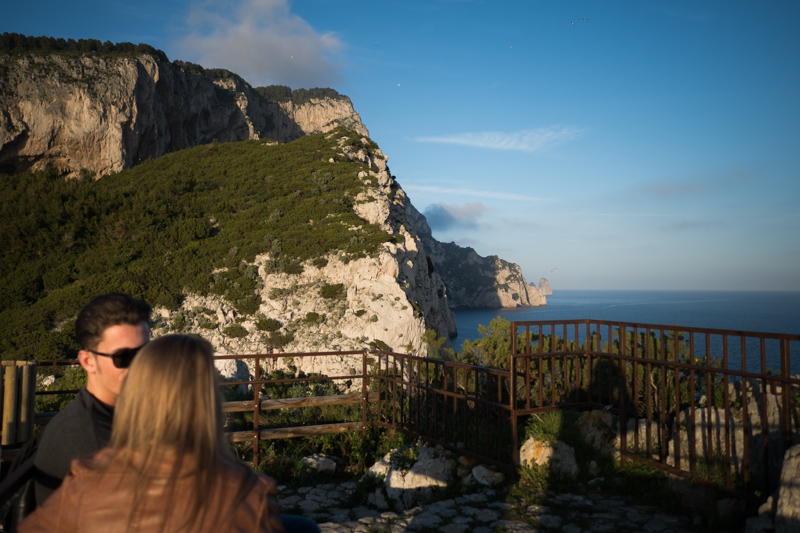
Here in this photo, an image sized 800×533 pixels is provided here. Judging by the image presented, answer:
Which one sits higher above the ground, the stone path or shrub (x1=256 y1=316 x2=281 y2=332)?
shrub (x1=256 y1=316 x2=281 y2=332)

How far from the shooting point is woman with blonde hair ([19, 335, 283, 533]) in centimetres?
125

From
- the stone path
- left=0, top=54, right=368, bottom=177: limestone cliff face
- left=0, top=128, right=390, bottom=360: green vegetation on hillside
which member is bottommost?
the stone path

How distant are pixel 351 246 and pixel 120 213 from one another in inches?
502

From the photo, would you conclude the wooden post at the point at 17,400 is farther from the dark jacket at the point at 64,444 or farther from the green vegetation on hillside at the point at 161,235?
the green vegetation on hillside at the point at 161,235

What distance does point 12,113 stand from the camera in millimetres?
31766

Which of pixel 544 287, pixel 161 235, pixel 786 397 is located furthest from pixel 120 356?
pixel 544 287

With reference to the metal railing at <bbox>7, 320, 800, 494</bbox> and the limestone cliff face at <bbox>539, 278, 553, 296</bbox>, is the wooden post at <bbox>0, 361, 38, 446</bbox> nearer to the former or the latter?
the metal railing at <bbox>7, 320, 800, 494</bbox>

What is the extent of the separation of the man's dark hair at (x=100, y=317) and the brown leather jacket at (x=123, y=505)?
0.87m

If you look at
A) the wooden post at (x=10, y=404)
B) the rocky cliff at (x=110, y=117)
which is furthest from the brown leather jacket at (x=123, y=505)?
the rocky cliff at (x=110, y=117)

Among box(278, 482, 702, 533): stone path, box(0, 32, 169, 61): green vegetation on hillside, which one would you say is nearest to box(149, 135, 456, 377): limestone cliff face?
box(278, 482, 702, 533): stone path

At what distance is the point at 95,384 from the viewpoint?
2.03 metres

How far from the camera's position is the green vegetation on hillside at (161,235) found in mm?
16781

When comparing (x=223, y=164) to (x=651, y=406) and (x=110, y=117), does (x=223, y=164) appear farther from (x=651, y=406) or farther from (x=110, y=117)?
(x=651, y=406)

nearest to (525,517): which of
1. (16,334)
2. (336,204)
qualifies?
(16,334)
